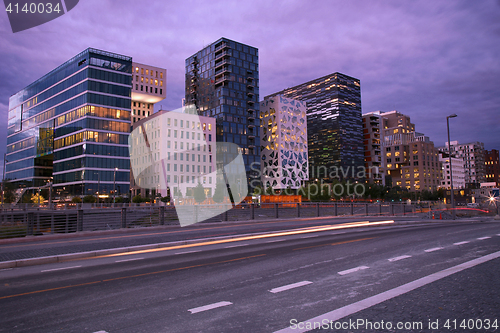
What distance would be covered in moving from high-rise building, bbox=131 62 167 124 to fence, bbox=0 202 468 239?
326ft

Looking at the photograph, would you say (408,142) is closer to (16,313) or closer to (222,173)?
(222,173)

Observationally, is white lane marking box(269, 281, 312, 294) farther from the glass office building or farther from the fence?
the glass office building

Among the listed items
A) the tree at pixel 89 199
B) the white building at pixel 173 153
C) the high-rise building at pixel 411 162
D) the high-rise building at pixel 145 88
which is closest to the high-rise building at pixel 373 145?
the high-rise building at pixel 411 162

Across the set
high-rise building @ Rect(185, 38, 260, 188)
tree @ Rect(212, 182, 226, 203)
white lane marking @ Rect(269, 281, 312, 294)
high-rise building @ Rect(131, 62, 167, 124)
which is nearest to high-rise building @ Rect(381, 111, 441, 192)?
high-rise building @ Rect(185, 38, 260, 188)

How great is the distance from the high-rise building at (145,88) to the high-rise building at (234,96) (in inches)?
686

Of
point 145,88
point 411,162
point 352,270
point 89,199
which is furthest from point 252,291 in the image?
point 411,162

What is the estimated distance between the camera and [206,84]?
12281cm

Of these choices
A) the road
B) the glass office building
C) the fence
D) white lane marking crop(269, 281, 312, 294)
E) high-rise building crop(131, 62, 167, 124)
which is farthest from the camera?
high-rise building crop(131, 62, 167, 124)

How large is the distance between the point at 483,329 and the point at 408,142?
19772 centimetres

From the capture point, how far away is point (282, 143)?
12769 centimetres

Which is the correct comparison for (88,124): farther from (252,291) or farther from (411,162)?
(411,162)

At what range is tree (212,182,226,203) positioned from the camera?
94725 millimetres

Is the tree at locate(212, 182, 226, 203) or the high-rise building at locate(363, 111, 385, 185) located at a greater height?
the high-rise building at locate(363, 111, 385, 185)

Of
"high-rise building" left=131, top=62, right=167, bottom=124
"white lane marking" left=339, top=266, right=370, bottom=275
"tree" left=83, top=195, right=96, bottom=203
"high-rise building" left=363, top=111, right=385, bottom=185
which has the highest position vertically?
"high-rise building" left=131, top=62, right=167, bottom=124
